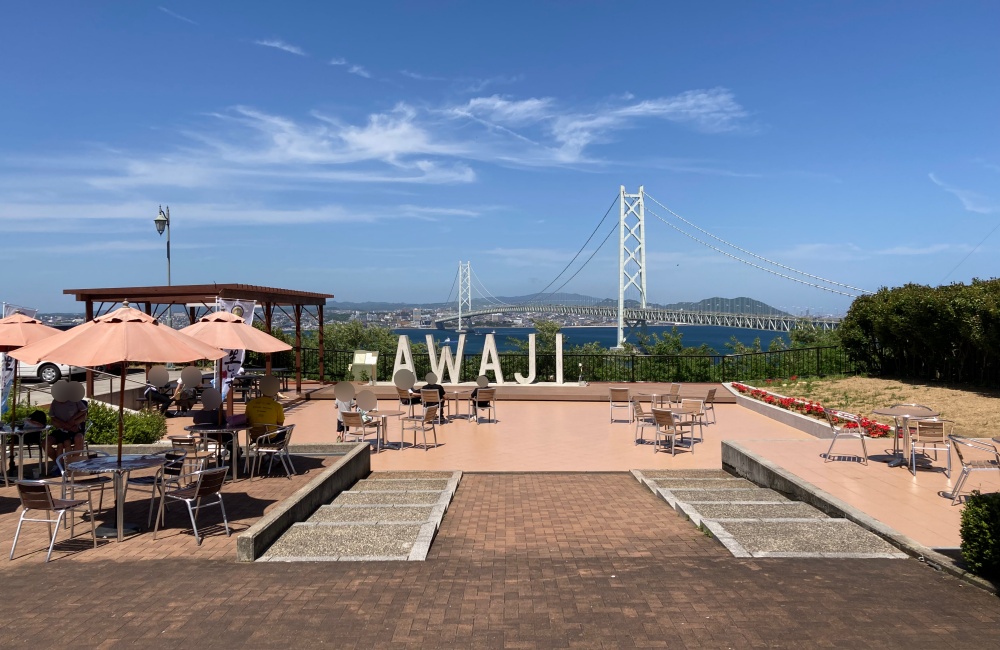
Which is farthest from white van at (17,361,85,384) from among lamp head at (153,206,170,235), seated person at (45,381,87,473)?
seated person at (45,381,87,473)

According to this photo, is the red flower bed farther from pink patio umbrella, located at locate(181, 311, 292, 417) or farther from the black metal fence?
pink patio umbrella, located at locate(181, 311, 292, 417)

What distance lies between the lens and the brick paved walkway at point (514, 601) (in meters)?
Result: 3.64

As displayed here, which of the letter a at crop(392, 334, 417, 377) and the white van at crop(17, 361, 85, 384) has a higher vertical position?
the letter a at crop(392, 334, 417, 377)

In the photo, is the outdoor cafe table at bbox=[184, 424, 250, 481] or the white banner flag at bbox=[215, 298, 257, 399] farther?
the white banner flag at bbox=[215, 298, 257, 399]

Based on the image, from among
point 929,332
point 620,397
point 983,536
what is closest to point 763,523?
point 983,536

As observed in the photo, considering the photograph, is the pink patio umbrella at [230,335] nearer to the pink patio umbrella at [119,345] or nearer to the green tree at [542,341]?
the pink patio umbrella at [119,345]

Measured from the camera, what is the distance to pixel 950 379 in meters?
14.5

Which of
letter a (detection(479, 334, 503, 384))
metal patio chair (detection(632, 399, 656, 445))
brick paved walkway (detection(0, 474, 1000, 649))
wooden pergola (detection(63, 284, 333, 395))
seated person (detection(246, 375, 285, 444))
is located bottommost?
brick paved walkway (detection(0, 474, 1000, 649))

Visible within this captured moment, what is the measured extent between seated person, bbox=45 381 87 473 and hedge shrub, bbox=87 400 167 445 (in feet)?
4.84

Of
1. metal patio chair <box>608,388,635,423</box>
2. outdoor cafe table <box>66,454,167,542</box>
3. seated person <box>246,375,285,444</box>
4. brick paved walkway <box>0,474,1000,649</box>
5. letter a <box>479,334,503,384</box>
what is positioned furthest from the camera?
letter a <box>479,334,503,384</box>

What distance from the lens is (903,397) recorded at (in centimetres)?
1313

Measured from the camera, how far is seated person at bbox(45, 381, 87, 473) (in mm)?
7641

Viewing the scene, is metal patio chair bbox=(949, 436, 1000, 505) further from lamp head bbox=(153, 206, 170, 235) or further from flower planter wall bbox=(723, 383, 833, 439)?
lamp head bbox=(153, 206, 170, 235)

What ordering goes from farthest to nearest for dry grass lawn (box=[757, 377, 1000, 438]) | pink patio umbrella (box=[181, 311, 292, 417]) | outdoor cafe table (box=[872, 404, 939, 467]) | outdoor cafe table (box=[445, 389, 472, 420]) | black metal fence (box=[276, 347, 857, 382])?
black metal fence (box=[276, 347, 857, 382]), outdoor cafe table (box=[445, 389, 472, 420]), dry grass lawn (box=[757, 377, 1000, 438]), pink patio umbrella (box=[181, 311, 292, 417]), outdoor cafe table (box=[872, 404, 939, 467])
